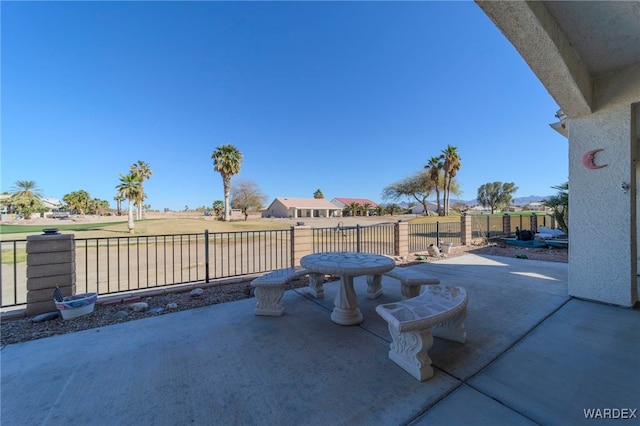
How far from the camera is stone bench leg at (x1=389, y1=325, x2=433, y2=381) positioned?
1.95 m

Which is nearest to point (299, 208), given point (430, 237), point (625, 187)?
point (430, 237)

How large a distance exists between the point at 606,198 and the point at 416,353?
147 inches

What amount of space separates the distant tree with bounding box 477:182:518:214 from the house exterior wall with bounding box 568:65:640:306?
54270 millimetres

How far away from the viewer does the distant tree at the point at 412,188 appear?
3312 centimetres

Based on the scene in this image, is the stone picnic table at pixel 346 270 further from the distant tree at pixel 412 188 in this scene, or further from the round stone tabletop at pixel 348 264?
the distant tree at pixel 412 188

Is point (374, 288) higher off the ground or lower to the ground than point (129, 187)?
lower

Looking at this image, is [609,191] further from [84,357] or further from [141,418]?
[84,357]

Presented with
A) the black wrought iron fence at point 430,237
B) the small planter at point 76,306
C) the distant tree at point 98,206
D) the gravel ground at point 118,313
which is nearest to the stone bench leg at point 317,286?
the gravel ground at point 118,313

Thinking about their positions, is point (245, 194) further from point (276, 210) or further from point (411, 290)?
point (411, 290)

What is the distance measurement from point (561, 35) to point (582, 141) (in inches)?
69.9

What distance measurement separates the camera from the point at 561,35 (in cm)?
263

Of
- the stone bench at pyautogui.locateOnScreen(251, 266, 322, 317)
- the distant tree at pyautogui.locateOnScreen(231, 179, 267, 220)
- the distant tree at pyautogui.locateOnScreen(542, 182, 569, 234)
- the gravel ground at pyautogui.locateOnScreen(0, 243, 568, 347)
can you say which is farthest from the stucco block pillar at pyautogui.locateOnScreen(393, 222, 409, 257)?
the distant tree at pyautogui.locateOnScreen(231, 179, 267, 220)

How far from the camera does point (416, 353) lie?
1971 mm

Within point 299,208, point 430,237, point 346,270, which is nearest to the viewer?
point 346,270
